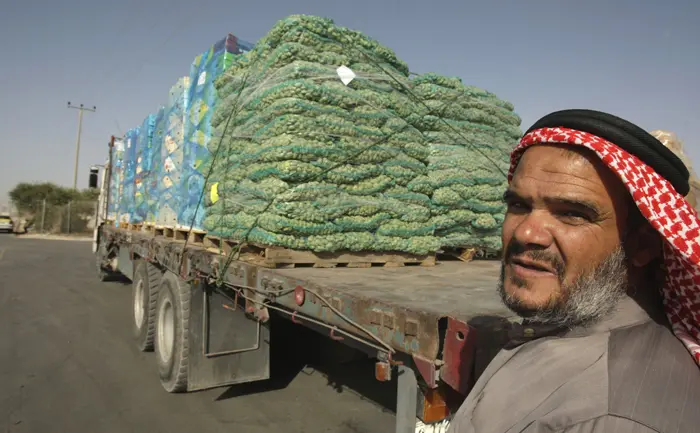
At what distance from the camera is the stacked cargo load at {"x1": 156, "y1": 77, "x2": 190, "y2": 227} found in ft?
16.3

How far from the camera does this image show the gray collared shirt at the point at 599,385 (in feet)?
2.78

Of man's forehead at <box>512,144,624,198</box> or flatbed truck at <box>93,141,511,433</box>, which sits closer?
man's forehead at <box>512,144,624,198</box>

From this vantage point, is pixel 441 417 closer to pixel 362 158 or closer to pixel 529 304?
pixel 529 304

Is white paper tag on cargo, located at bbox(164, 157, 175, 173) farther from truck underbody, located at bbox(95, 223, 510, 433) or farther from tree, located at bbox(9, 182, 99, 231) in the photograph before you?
tree, located at bbox(9, 182, 99, 231)

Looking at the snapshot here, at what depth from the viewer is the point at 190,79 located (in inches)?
193

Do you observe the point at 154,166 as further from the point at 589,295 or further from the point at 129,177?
the point at 589,295

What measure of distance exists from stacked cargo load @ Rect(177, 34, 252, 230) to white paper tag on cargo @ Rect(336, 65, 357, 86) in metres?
1.26

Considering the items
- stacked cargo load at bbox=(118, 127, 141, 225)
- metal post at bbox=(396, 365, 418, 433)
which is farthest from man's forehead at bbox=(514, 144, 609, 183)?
stacked cargo load at bbox=(118, 127, 141, 225)

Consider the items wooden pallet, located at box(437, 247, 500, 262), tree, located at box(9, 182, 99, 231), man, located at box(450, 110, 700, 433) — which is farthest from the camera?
tree, located at box(9, 182, 99, 231)

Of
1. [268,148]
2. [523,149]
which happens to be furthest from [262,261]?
[523,149]

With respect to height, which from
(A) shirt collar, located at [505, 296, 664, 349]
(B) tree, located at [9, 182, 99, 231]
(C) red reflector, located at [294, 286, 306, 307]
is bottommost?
(C) red reflector, located at [294, 286, 306, 307]

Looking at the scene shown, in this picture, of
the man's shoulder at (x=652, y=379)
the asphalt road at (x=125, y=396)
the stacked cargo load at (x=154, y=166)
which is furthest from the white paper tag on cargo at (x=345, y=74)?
the stacked cargo load at (x=154, y=166)

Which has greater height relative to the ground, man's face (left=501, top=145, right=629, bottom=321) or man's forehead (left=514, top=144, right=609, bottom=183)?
man's forehead (left=514, top=144, right=609, bottom=183)

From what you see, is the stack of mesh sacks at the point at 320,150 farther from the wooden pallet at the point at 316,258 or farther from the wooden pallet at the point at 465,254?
the wooden pallet at the point at 465,254
